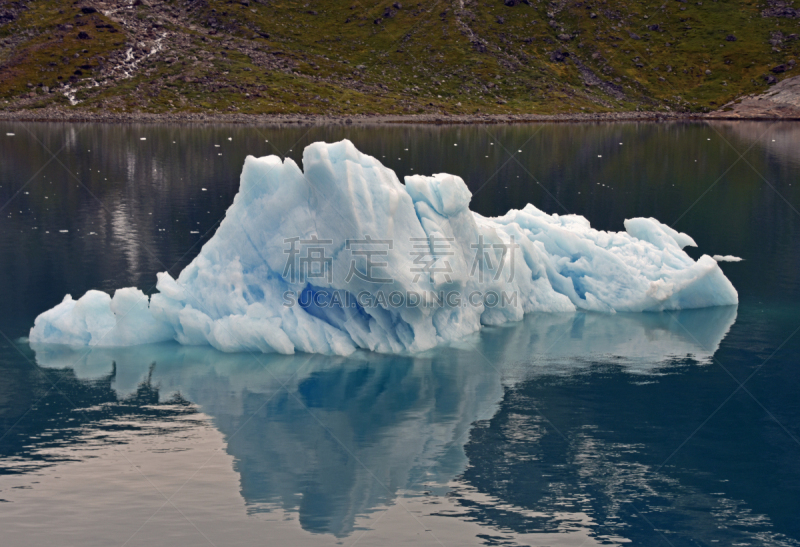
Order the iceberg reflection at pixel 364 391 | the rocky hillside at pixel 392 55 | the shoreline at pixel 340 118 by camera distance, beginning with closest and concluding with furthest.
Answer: the iceberg reflection at pixel 364 391, the shoreline at pixel 340 118, the rocky hillside at pixel 392 55

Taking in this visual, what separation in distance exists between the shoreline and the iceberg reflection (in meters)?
106

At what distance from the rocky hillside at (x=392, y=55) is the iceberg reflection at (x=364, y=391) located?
113 metres

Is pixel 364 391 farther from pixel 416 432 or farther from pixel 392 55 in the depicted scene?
pixel 392 55

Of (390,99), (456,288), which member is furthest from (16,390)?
(390,99)

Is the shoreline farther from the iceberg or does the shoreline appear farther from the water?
the iceberg

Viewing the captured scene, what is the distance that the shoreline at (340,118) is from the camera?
12469 centimetres

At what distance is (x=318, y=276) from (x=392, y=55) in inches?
5918

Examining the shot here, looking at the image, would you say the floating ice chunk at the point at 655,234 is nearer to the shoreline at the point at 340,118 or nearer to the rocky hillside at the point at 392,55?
the shoreline at the point at 340,118

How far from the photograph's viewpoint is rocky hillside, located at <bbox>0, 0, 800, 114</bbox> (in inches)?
5477

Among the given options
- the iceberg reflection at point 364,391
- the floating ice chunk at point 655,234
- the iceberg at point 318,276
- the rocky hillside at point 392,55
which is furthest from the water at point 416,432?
the rocky hillside at point 392,55

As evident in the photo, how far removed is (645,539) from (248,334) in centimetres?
1319

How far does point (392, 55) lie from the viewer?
6580 inches

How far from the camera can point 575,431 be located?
1869 centimetres

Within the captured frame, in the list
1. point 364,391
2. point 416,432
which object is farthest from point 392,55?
point 416,432
